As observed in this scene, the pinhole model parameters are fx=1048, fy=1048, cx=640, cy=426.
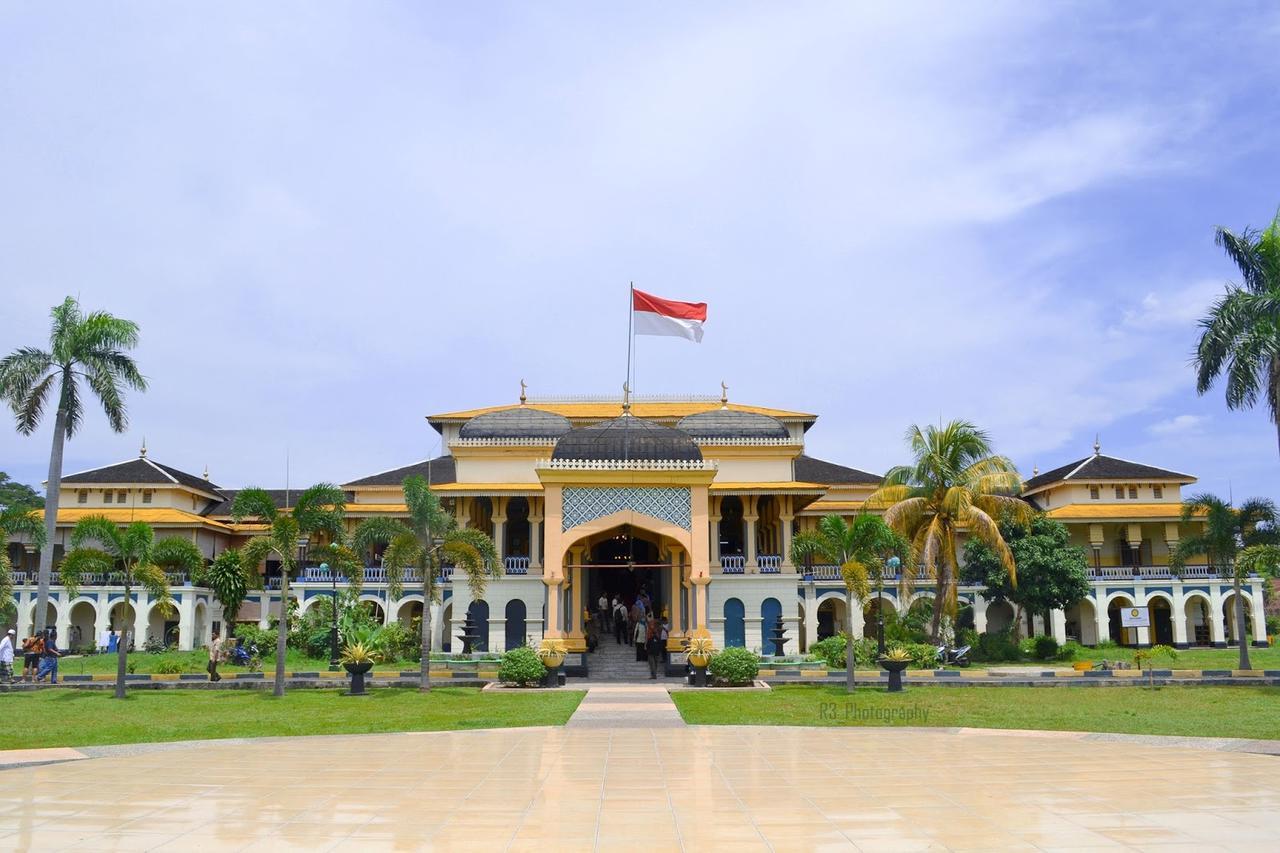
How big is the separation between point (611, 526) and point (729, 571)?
8.35m

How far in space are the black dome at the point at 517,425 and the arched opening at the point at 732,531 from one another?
22.1 ft

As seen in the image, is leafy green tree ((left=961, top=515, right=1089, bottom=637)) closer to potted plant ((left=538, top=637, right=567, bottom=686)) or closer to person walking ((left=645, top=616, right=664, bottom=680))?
person walking ((left=645, top=616, right=664, bottom=680))

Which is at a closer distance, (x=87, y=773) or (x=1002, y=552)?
(x=87, y=773)

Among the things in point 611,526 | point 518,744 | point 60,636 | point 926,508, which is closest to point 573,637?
point 611,526

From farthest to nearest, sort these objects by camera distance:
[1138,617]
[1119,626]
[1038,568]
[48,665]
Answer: [1119,626] < [1038,568] < [1138,617] < [48,665]

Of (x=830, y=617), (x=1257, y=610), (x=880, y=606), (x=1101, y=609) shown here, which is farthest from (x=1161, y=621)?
(x=880, y=606)

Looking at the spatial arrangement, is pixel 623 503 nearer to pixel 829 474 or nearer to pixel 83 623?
pixel 829 474

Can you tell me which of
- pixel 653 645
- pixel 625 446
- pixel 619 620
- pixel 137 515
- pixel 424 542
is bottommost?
pixel 653 645

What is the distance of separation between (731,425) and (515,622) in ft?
34.9

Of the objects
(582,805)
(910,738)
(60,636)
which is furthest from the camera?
(60,636)

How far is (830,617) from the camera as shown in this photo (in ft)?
139

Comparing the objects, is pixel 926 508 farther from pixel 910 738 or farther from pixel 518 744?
pixel 518 744

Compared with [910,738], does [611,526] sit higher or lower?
higher

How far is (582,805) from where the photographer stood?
1012cm
